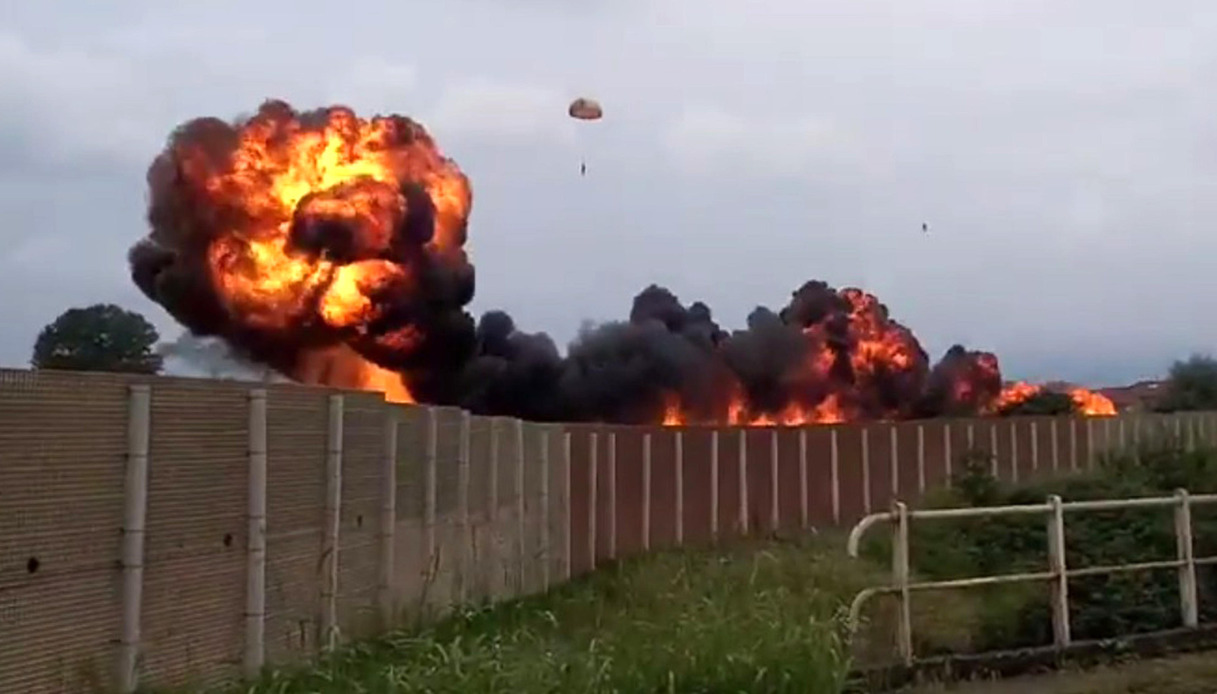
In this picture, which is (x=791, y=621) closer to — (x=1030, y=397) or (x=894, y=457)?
(x=894, y=457)

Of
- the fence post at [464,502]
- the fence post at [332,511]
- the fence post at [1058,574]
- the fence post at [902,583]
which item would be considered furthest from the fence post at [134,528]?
the fence post at [464,502]

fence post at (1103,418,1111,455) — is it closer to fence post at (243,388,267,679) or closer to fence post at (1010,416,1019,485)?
fence post at (1010,416,1019,485)

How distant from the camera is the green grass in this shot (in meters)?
7.58

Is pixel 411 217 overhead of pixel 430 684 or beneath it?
overhead

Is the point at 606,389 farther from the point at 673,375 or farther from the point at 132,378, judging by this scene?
the point at 132,378

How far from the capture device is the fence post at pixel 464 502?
48.0ft

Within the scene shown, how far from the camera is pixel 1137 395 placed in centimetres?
7381

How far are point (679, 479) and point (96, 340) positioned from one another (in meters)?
38.4

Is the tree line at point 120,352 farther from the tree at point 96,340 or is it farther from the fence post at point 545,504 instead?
the fence post at point 545,504

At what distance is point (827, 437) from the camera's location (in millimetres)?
26781

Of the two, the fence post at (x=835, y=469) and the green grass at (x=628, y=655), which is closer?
the green grass at (x=628, y=655)

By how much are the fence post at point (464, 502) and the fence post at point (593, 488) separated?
25.2ft

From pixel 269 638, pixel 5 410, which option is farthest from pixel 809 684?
pixel 5 410

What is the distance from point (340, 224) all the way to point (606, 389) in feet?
34.9
